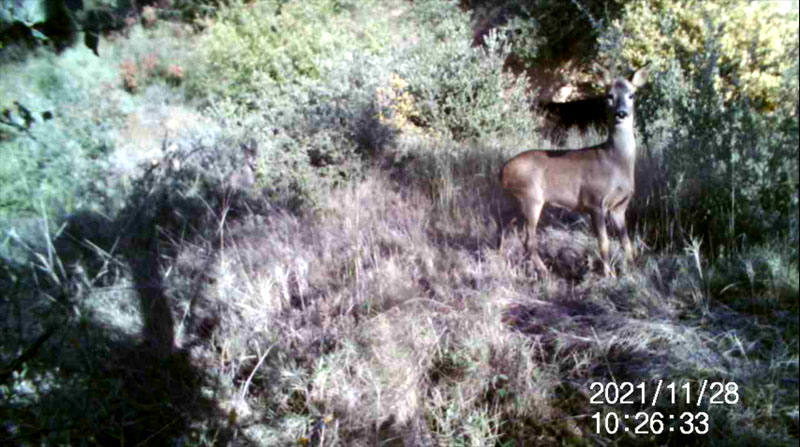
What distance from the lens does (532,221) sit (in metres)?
4.71

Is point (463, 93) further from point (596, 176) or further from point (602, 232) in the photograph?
point (602, 232)

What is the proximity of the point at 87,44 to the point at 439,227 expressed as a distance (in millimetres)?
3779

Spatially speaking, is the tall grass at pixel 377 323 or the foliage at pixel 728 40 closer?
the tall grass at pixel 377 323

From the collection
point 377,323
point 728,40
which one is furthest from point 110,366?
point 728,40

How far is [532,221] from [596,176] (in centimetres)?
59

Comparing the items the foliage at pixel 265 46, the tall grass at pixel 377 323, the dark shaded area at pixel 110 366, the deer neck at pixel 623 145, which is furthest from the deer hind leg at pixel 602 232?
the foliage at pixel 265 46

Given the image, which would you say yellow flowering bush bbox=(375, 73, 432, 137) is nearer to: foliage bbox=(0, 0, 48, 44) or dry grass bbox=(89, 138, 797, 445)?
dry grass bbox=(89, 138, 797, 445)

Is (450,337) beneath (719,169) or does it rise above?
beneath

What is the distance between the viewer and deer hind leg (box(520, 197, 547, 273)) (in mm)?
4699

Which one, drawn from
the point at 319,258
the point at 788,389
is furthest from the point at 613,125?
the point at 319,258

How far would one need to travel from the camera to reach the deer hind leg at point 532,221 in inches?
185

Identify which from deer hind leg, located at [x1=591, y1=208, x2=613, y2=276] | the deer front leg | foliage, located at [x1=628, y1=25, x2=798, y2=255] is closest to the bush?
foliage, located at [x1=628, y1=25, x2=798, y2=255]

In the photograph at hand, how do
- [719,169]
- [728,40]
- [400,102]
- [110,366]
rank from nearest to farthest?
[110,366] < [719,169] < [728,40] < [400,102]

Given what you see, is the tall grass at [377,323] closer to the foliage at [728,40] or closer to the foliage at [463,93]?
the foliage at [728,40]
